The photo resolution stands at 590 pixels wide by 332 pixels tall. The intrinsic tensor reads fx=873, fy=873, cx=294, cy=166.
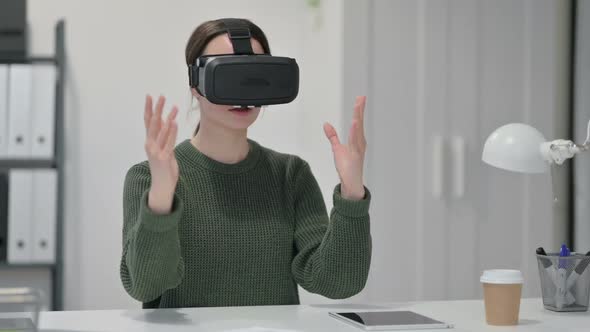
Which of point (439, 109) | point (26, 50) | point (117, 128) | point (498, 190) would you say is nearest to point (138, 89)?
point (117, 128)

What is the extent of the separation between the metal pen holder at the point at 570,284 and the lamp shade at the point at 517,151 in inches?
7.6

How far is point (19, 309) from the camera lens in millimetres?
868

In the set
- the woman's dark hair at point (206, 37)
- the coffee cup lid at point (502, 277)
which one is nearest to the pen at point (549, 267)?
the coffee cup lid at point (502, 277)

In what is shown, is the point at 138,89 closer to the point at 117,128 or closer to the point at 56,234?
the point at 117,128

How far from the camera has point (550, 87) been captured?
9.76 ft

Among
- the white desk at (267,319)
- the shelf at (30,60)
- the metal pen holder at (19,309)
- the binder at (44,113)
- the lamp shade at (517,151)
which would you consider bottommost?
the white desk at (267,319)

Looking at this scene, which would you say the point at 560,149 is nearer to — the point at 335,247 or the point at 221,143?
the point at 335,247

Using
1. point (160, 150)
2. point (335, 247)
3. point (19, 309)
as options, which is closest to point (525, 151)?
point (335, 247)

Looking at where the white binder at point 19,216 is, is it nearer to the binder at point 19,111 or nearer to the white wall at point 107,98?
the binder at point 19,111

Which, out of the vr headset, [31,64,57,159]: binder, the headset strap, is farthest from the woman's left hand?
[31,64,57,159]: binder

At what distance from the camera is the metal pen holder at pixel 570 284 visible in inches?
64.9

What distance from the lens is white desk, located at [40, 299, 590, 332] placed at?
4.74 feet

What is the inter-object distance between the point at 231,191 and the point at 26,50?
4.71 feet

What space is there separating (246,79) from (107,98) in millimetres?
1523
